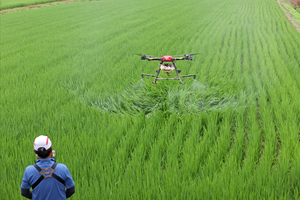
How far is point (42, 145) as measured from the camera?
3.67 feet

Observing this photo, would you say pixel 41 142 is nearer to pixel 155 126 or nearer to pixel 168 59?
pixel 168 59

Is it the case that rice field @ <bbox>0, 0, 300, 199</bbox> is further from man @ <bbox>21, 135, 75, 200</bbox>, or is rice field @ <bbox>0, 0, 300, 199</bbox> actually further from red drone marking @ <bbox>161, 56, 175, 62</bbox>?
red drone marking @ <bbox>161, 56, 175, 62</bbox>

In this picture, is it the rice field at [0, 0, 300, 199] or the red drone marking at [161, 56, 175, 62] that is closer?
the rice field at [0, 0, 300, 199]

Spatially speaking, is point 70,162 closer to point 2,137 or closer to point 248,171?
point 2,137

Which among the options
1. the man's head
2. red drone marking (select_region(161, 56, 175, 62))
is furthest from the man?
red drone marking (select_region(161, 56, 175, 62))

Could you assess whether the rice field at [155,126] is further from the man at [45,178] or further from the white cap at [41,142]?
the white cap at [41,142]

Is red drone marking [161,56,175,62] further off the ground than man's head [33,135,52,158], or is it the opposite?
red drone marking [161,56,175,62]

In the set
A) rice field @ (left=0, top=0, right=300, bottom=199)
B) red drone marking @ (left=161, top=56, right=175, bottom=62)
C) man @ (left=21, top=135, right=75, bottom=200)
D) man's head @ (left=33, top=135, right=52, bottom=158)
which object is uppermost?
red drone marking @ (left=161, top=56, right=175, bottom=62)

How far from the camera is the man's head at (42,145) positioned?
111cm

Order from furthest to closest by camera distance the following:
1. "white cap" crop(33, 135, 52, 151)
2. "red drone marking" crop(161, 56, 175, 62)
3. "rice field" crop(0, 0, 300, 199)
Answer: "red drone marking" crop(161, 56, 175, 62), "rice field" crop(0, 0, 300, 199), "white cap" crop(33, 135, 52, 151)

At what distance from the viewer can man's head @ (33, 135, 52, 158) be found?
1.11 m

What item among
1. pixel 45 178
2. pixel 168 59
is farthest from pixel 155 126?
pixel 45 178

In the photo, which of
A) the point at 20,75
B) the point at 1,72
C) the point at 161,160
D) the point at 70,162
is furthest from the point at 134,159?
the point at 1,72

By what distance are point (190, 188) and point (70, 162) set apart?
1038mm
